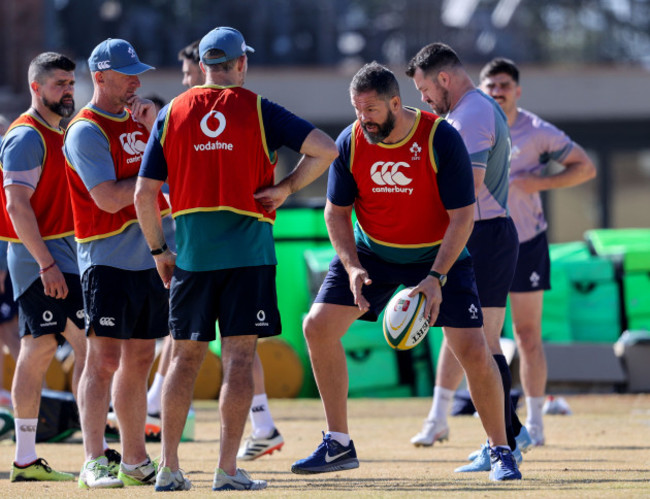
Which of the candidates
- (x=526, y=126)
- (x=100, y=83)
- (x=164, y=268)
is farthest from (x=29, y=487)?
(x=526, y=126)

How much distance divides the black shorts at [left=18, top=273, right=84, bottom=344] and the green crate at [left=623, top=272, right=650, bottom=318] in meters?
7.63

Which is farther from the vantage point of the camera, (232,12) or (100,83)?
(232,12)

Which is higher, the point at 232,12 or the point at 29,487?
the point at 232,12

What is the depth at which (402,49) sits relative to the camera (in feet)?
76.3

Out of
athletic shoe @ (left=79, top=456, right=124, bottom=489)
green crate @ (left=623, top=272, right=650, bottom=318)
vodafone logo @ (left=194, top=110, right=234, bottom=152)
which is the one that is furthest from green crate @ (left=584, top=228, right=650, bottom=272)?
vodafone logo @ (left=194, top=110, right=234, bottom=152)

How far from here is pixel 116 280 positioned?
6.46 metres

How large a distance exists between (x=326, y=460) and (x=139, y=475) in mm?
999

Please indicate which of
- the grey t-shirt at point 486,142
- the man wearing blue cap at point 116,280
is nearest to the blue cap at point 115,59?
the man wearing blue cap at point 116,280

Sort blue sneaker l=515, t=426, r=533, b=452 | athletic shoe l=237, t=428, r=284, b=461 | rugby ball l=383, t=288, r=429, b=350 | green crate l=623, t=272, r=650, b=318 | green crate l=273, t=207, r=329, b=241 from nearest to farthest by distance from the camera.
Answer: rugby ball l=383, t=288, r=429, b=350 < blue sneaker l=515, t=426, r=533, b=452 < athletic shoe l=237, t=428, r=284, b=461 < green crate l=623, t=272, r=650, b=318 < green crate l=273, t=207, r=329, b=241

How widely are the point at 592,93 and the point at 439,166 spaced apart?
17.2m

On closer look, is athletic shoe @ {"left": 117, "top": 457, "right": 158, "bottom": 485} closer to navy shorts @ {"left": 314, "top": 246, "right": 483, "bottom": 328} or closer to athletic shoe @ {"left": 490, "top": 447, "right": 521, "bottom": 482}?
navy shorts @ {"left": 314, "top": 246, "right": 483, "bottom": 328}

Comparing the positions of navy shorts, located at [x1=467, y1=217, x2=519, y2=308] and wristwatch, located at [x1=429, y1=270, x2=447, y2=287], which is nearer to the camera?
wristwatch, located at [x1=429, y1=270, x2=447, y2=287]

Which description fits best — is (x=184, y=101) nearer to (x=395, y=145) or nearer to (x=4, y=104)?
(x=395, y=145)

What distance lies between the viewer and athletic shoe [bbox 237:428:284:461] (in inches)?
313
